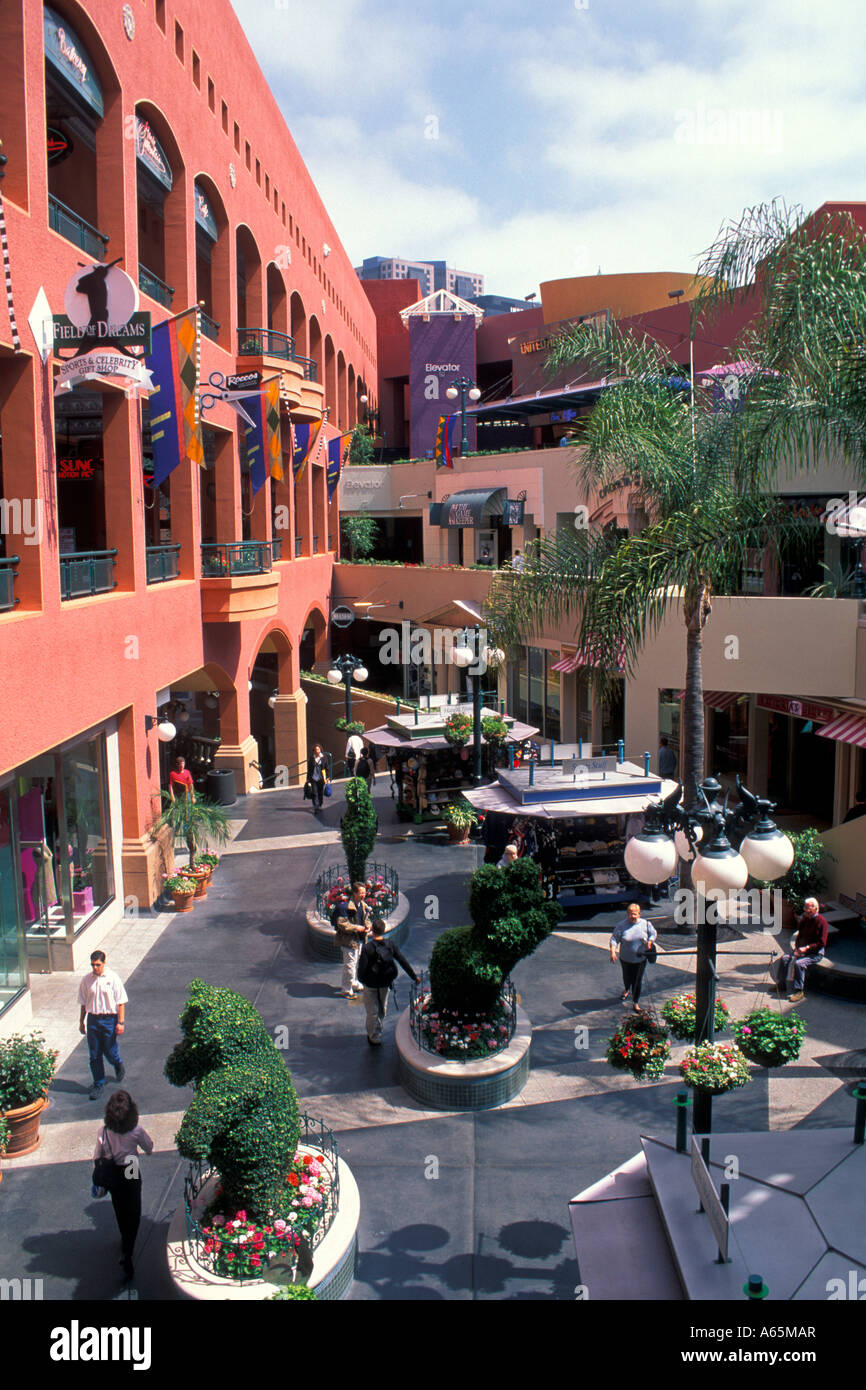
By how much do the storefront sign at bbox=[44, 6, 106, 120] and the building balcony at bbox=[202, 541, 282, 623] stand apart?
27.7 ft

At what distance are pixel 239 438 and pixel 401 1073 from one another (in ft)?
56.0

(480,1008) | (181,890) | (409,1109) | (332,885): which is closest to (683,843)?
(480,1008)

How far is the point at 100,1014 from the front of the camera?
11.1m

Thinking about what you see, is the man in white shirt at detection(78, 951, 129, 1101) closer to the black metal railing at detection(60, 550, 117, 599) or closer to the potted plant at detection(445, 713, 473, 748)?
the black metal railing at detection(60, 550, 117, 599)

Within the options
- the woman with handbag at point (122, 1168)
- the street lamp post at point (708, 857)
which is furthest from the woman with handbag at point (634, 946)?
the woman with handbag at point (122, 1168)

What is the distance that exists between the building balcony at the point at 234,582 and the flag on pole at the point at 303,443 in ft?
20.7

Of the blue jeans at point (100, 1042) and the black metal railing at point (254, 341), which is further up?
the black metal railing at point (254, 341)

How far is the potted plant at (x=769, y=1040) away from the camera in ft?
27.5

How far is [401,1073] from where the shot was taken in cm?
1134

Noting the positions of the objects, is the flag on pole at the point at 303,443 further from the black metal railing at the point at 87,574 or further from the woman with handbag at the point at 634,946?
the woman with handbag at the point at 634,946

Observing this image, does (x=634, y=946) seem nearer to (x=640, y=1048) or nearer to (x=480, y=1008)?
(x=480, y=1008)

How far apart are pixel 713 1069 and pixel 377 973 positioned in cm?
488
